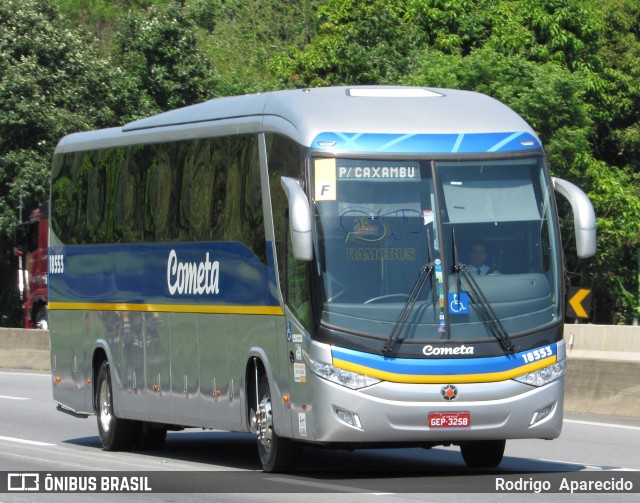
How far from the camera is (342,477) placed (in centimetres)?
1278

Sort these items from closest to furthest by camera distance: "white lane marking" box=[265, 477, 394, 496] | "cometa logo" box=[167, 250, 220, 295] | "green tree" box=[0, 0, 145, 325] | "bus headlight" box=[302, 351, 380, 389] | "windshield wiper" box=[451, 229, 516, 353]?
"white lane marking" box=[265, 477, 394, 496], "bus headlight" box=[302, 351, 380, 389], "windshield wiper" box=[451, 229, 516, 353], "cometa logo" box=[167, 250, 220, 295], "green tree" box=[0, 0, 145, 325]

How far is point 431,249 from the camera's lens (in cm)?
1219

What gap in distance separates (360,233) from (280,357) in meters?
1.39

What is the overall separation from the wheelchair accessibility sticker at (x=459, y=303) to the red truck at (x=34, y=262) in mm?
24364

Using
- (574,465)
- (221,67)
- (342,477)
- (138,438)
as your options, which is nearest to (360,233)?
(342,477)

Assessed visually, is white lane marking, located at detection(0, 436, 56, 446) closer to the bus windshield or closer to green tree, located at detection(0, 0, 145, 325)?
the bus windshield

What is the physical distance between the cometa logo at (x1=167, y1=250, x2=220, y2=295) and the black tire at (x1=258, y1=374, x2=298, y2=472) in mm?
1359

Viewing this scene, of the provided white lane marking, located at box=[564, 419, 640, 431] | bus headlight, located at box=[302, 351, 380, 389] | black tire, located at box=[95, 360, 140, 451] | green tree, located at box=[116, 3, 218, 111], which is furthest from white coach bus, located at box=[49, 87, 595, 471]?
green tree, located at box=[116, 3, 218, 111]

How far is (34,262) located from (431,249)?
25.6 metres

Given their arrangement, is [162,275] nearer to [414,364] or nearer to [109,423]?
[109,423]

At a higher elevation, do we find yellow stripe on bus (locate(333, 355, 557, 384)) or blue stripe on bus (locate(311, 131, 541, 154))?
blue stripe on bus (locate(311, 131, 541, 154))

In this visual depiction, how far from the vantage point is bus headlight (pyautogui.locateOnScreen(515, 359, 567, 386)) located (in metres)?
12.2

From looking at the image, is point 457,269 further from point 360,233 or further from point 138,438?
point 138,438

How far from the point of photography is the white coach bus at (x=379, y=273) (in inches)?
470
